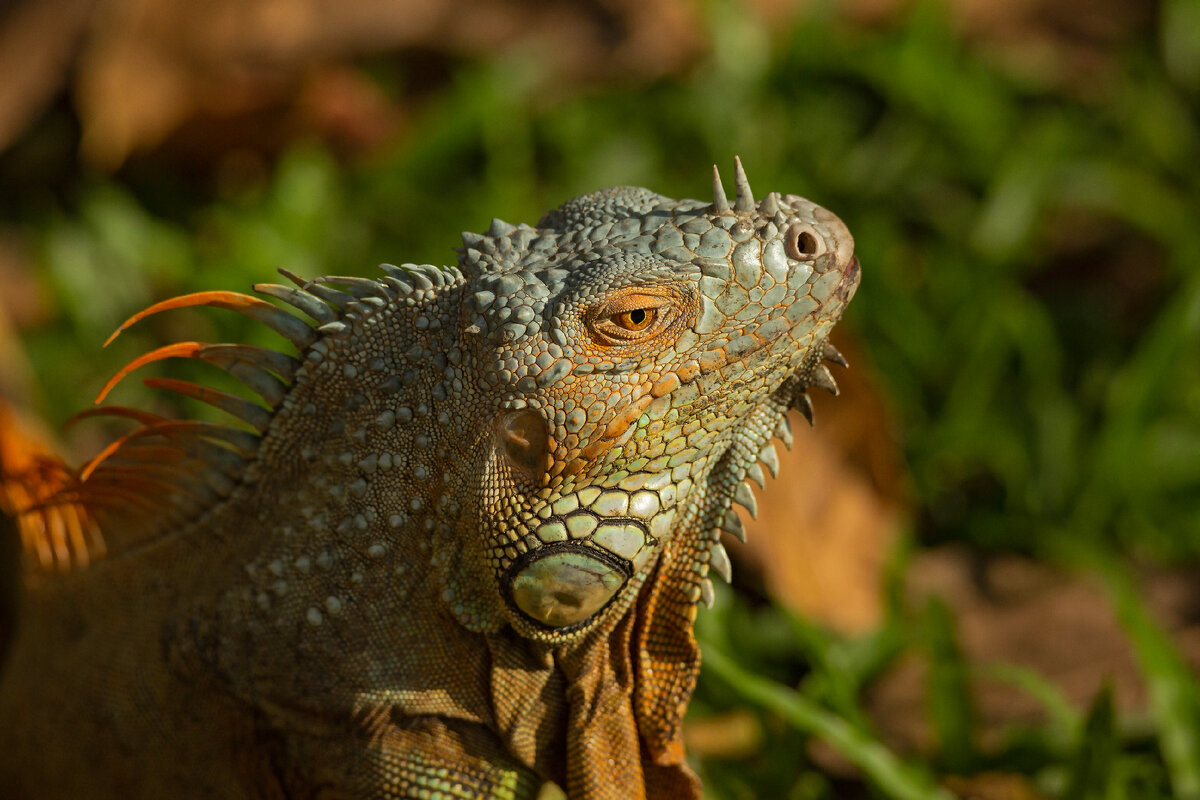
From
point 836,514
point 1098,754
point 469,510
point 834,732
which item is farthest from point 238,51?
point 1098,754

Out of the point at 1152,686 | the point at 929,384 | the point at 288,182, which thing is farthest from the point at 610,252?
the point at 288,182

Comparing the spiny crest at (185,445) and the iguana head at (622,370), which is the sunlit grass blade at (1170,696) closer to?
the iguana head at (622,370)

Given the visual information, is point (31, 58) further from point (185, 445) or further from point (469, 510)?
point (469, 510)

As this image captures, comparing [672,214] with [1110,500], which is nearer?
[672,214]

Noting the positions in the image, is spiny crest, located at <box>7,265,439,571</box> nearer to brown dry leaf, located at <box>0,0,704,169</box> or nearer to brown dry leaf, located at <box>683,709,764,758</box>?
brown dry leaf, located at <box>683,709,764,758</box>

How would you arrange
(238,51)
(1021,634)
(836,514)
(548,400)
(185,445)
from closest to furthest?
1. (548,400)
2. (185,445)
3. (1021,634)
4. (836,514)
5. (238,51)

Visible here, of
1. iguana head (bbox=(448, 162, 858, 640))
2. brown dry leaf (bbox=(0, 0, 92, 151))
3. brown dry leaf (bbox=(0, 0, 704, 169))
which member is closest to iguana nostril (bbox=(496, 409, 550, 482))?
iguana head (bbox=(448, 162, 858, 640))

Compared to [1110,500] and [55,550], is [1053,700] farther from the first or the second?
[55,550]
